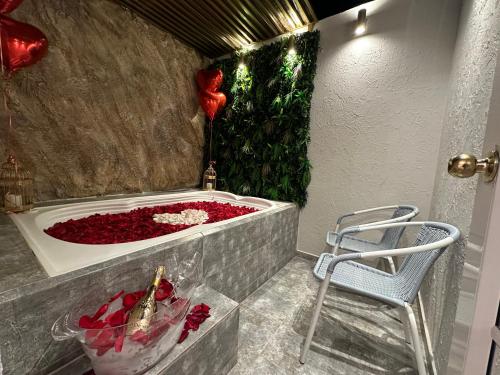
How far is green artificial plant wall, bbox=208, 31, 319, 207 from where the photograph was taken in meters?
2.59

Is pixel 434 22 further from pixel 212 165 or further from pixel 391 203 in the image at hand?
pixel 212 165

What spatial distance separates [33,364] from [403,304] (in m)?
1.51

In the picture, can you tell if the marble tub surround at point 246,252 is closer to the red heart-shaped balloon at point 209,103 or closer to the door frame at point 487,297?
the door frame at point 487,297

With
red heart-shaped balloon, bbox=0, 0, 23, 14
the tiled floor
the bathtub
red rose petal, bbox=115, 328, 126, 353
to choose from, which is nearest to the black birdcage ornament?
the bathtub

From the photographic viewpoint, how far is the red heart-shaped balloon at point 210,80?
304cm

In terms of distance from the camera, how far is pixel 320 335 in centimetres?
146

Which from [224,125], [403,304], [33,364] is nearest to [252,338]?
[403,304]

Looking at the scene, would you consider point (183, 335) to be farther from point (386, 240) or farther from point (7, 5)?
point (7, 5)

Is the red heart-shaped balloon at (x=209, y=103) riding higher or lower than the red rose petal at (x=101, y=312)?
higher

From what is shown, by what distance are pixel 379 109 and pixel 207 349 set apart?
2463 millimetres

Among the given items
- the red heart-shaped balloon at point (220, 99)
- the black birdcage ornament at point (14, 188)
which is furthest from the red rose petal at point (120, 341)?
the red heart-shaped balloon at point (220, 99)

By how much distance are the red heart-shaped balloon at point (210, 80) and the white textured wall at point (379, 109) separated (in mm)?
1358

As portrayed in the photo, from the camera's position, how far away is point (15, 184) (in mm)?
1589

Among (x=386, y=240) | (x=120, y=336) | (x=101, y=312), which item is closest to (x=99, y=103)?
(x=101, y=312)
